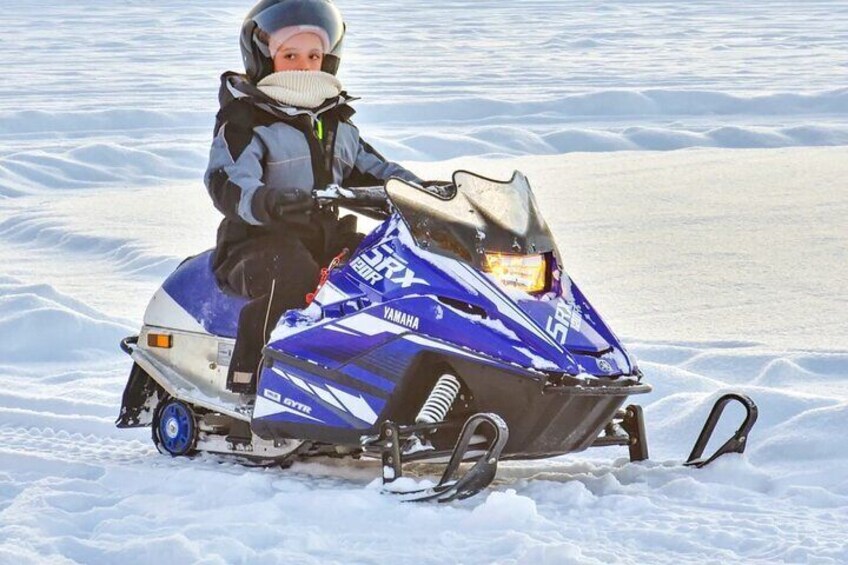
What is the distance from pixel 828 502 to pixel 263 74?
2.04 meters

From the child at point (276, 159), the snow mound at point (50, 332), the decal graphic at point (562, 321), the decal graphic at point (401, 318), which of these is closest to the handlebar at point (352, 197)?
the child at point (276, 159)

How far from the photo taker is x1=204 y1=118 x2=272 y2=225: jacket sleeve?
417cm

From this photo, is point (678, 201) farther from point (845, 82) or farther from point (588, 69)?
point (588, 69)

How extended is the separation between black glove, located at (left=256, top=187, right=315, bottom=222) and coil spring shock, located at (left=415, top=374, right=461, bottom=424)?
62 centimetres

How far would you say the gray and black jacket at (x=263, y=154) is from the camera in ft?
14.1

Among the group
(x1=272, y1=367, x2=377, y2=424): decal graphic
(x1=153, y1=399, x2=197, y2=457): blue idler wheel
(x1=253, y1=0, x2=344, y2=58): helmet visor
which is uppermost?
(x1=253, y1=0, x2=344, y2=58): helmet visor

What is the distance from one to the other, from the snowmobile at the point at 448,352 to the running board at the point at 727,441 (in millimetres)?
160

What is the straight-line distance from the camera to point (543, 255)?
3949mm

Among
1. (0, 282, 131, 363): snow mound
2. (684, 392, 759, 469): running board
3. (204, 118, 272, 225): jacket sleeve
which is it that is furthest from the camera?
(0, 282, 131, 363): snow mound

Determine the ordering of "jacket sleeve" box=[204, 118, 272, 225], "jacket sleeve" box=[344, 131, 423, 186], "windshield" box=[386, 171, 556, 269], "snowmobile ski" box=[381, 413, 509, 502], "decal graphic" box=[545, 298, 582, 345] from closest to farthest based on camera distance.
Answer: "snowmobile ski" box=[381, 413, 509, 502], "decal graphic" box=[545, 298, 582, 345], "windshield" box=[386, 171, 556, 269], "jacket sleeve" box=[204, 118, 272, 225], "jacket sleeve" box=[344, 131, 423, 186]

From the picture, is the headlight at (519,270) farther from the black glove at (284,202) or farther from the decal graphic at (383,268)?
the black glove at (284,202)

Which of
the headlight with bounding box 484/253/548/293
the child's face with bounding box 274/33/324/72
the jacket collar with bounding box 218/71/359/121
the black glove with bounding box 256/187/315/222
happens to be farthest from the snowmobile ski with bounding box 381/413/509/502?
the child's face with bounding box 274/33/324/72

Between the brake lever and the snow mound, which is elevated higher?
the brake lever

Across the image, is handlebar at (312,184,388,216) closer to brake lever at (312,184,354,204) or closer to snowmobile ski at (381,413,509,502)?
brake lever at (312,184,354,204)
